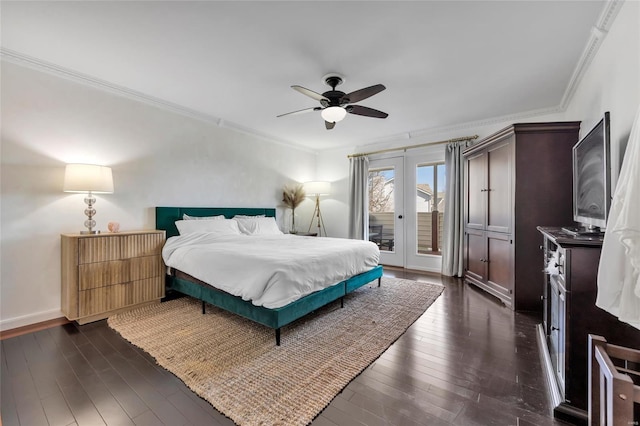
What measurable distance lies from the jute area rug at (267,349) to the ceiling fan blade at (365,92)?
89.4 inches

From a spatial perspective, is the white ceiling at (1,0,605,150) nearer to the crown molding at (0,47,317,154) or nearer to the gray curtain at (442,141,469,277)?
the crown molding at (0,47,317,154)

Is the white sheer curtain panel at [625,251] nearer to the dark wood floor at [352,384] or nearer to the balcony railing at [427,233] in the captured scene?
the dark wood floor at [352,384]

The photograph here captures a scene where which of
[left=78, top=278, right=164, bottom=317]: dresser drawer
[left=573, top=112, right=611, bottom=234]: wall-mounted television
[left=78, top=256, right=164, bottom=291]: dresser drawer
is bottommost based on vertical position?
[left=78, top=278, right=164, bottom=317]: dresser drawer

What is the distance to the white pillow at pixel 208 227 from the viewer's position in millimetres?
3604

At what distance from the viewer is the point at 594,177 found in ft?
6.32

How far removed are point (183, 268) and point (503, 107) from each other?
4.72m

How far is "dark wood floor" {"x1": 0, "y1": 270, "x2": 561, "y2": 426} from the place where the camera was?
1506 millimetres

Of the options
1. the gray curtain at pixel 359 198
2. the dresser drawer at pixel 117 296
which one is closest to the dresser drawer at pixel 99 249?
the dresser drawer at pixel 117 296

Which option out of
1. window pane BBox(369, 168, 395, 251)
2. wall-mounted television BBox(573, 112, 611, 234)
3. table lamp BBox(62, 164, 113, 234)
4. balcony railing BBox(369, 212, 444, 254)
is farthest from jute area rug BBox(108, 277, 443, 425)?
window pane BBox(369, 168, 395, 251)

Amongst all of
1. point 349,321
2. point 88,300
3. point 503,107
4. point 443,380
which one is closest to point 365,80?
point 503,107

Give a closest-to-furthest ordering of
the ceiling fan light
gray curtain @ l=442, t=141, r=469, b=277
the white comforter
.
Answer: the white comforter < the ceiling fan light < gray curtain @ l=442, t=141, r=469, b=277

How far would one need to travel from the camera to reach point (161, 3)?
6.22 ft

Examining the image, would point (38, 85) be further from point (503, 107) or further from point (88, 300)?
point (503, 107)

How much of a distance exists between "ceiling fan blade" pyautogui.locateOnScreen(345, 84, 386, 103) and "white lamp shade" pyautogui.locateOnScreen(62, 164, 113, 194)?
273 centimetres
